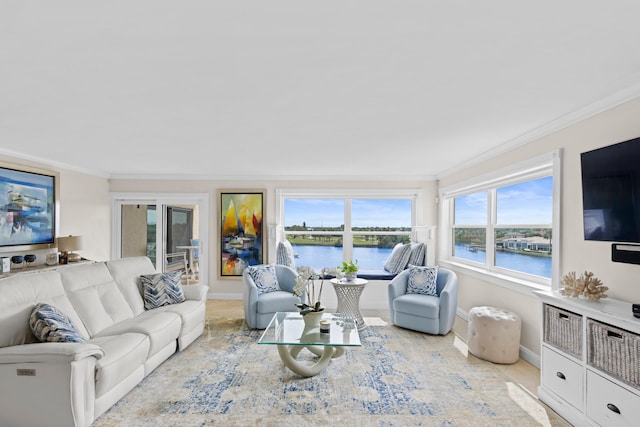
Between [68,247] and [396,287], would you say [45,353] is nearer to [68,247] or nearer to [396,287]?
[68,247]

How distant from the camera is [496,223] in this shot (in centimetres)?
441

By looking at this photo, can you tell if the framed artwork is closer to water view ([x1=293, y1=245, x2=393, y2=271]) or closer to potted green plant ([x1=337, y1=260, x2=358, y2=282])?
water view ([x1=293, y1=245, x2=393, y2=271])

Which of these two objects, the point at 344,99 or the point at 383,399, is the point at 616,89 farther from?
the point at 383,399

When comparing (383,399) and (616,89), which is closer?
(616,89)

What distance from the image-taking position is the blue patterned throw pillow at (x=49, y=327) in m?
2.44

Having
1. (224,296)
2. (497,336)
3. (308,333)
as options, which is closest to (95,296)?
(308,333)

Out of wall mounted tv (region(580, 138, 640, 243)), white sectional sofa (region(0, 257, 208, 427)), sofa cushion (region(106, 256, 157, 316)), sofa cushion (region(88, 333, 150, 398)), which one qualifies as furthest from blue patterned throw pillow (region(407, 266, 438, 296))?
sofa cushion (region(106, 256, 157, 316))

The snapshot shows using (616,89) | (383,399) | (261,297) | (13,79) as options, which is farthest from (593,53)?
(261,297)

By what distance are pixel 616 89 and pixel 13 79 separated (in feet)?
13.0

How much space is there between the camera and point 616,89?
2305mm

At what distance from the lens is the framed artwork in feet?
20.3

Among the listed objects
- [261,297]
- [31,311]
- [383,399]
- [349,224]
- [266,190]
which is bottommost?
[383,399]

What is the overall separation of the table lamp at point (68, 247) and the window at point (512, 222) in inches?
217

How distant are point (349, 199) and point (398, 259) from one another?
1.40 metres
